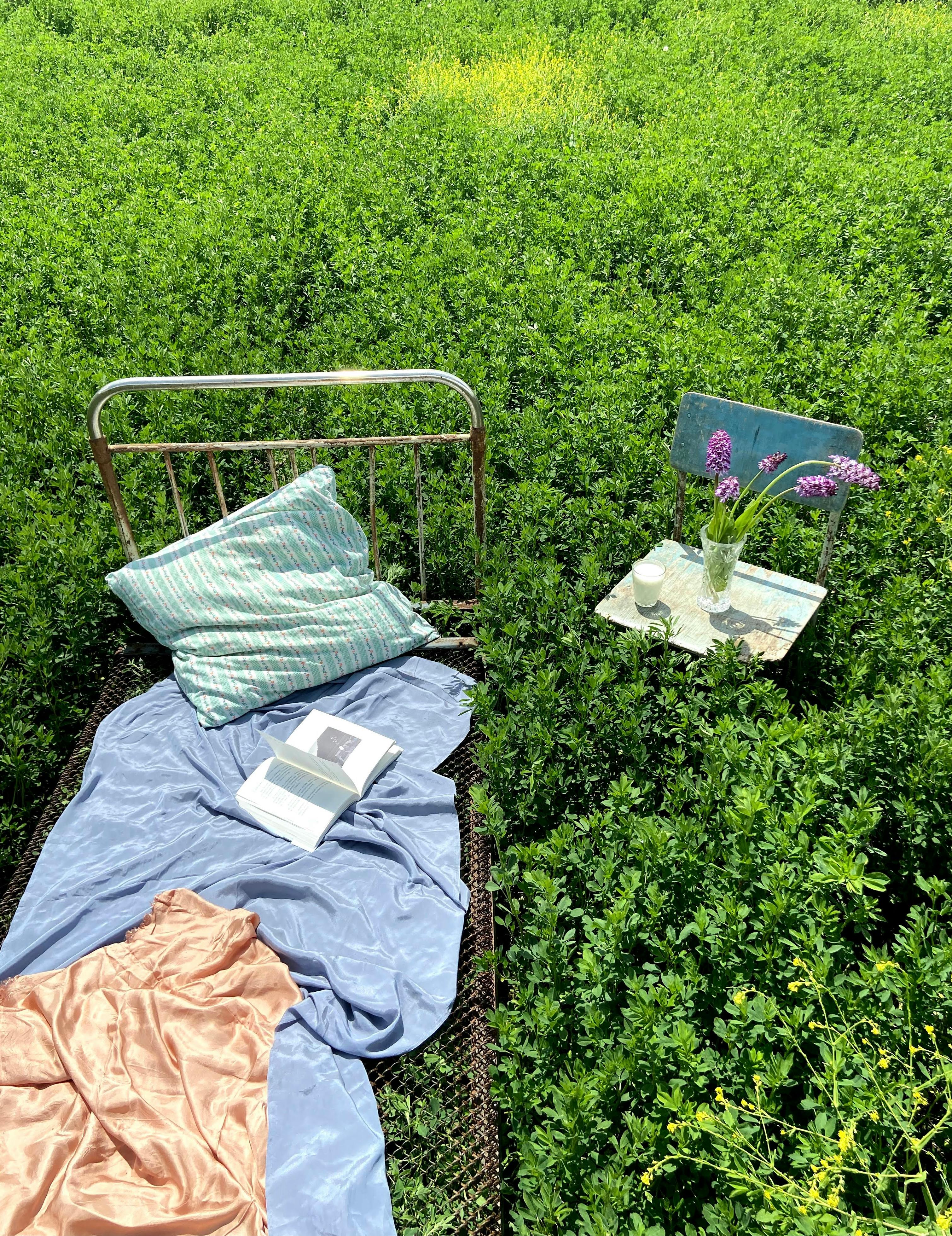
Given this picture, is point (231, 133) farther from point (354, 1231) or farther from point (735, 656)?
point (354, 1231)

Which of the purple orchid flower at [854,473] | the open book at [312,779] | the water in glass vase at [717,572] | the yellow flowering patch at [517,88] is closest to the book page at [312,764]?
the open book at [312,779]

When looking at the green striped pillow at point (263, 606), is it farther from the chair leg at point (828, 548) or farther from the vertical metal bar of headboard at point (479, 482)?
the chair leg at point (828, 548)

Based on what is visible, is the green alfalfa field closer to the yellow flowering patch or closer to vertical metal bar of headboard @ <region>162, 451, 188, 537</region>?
the yellow flowering patch

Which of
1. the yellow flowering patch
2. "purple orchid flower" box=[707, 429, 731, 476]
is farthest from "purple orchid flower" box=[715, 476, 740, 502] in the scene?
the yellow flowering patch

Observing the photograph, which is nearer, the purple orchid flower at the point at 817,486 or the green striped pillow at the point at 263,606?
the purple orchid flower at the point at 817,486

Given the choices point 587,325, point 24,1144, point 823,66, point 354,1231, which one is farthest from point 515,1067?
point 823,66

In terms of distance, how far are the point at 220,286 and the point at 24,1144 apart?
20.0 ft

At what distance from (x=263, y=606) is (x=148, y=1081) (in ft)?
6.77

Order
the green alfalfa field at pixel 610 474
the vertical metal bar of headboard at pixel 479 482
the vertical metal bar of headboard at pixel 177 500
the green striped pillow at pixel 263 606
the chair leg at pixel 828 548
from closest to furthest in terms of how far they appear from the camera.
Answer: the green alfalfa field at pixel 610 474
the chair leg at pixel 828 548
the green striped pillow at pixel 263 606
the vertical metal bar of headboard at pixel 479 482
the vertical metal bar of headboard at pixel 177 500

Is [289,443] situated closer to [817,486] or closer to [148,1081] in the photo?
[817,486]

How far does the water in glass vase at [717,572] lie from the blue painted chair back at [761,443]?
0.37 meters

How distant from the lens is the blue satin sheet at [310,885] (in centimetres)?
257

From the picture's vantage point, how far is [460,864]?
3.38 meters

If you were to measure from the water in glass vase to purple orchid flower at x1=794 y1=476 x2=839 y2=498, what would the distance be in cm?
31
